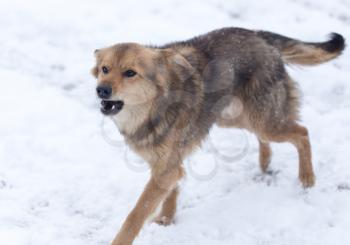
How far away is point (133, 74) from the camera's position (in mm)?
4438

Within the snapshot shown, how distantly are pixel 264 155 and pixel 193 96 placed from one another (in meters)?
1.40

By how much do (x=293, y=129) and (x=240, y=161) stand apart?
2.94ft

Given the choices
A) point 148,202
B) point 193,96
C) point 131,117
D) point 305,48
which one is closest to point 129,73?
point 131,117

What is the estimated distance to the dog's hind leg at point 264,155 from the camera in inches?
229

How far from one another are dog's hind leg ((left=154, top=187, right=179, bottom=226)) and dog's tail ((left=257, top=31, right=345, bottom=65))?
193 centimetres

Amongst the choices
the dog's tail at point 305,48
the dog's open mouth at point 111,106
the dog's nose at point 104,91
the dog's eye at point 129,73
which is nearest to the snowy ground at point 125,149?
the dog's tail at point 305,48

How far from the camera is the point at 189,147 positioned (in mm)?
5074

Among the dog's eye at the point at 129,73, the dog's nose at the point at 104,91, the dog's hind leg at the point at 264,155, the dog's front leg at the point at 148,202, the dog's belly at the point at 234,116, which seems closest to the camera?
the dog's nose at the point at 104,91

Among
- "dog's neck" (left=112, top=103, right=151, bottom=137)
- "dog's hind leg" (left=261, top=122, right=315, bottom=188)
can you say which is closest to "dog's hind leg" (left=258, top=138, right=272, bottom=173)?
"dog's hind leg" (left=261, top=122, right=315, bottom=188)

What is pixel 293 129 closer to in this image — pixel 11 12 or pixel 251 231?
pixel 251 231

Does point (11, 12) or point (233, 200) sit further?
point (11, 12)

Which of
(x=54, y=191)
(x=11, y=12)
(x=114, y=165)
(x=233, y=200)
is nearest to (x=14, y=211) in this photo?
(x=54, y=191)

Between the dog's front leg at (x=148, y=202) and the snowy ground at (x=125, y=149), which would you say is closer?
the dog's front leg at (x=148, y=202)

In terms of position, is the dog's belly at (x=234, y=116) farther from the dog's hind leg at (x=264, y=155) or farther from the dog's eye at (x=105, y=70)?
the dog's eye at (x=105, y=70)
